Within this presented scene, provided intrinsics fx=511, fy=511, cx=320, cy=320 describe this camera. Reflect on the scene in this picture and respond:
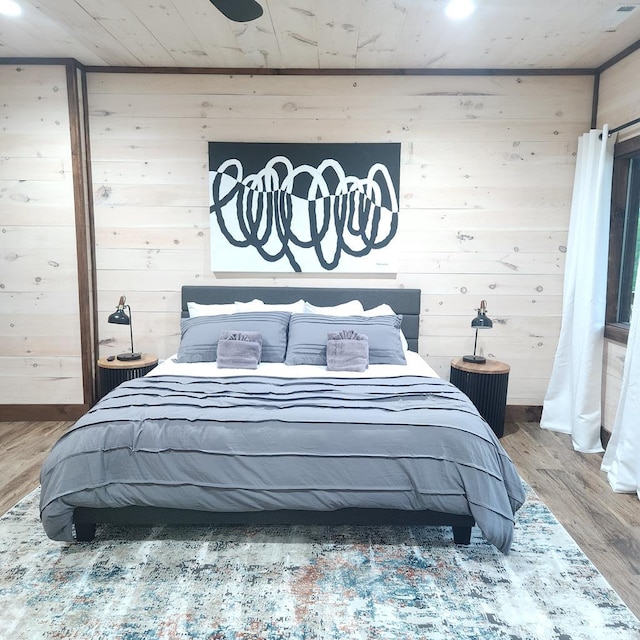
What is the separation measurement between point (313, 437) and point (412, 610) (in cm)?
77

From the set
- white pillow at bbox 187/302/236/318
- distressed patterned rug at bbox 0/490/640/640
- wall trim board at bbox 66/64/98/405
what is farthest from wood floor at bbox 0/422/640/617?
white pillow at bbox 187/302/236/318

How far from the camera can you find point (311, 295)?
4031mm

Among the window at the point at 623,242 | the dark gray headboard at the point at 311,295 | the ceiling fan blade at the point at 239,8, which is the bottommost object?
the dark gray headboard at the point at 311,295

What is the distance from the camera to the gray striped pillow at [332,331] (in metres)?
3.43

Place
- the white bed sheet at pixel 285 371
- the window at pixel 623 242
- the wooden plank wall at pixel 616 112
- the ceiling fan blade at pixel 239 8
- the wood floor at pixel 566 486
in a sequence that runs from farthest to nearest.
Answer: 1. the window at pixel 623 242
2. the wooden plank wall at pixel 616 112
3. the white bed sheet at pixel 285 371
4. the wood floor at pixel 566 486
5. the ceiling fan blade at pixel 239 8

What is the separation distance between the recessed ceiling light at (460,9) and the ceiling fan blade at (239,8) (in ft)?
3.95

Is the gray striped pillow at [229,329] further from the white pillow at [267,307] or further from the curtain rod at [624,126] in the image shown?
the curtain rod at [624,126]

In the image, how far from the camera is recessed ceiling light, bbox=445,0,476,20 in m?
2.81

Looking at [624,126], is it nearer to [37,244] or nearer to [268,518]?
[268,518]

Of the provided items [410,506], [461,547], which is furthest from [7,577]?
[461,547]

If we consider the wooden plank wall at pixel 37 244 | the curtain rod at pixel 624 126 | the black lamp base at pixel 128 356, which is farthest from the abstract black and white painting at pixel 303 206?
the curtain rod at pixel 624 126

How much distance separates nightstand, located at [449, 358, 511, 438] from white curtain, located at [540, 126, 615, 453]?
510mm

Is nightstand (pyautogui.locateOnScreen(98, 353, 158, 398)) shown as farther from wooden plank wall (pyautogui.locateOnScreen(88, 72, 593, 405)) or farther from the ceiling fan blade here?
the ceiling fan blade

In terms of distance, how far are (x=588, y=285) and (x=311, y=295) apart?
2004 millimetres
